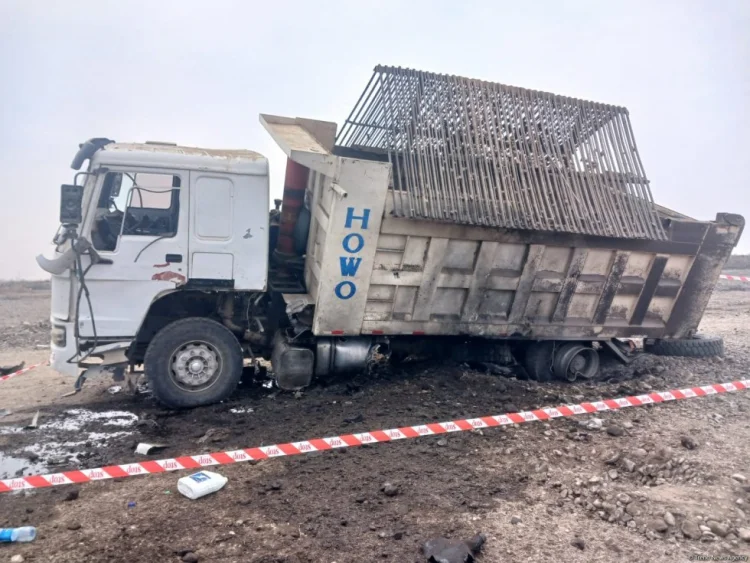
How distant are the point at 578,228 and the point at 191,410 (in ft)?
14.7

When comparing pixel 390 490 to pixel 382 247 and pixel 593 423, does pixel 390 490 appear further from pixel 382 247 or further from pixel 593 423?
pixel 382 247

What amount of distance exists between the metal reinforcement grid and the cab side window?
88.2 inches

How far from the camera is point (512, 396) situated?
5926mm

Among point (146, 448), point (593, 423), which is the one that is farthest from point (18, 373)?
point (593, 423)

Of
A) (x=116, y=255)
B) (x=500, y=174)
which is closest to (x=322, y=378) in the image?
(x=116, y=255)

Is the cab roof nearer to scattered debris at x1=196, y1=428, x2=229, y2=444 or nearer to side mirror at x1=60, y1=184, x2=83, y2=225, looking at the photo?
side mirror at x1=60, y1=184, x2=83, y2=225

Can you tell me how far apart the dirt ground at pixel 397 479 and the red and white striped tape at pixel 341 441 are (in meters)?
0.08

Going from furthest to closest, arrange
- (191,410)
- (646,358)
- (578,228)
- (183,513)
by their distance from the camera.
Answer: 1. (646,358)
2. (578,228)
3. (191,410)
4. (183,513)

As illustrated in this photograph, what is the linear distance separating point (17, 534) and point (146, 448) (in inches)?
51.7

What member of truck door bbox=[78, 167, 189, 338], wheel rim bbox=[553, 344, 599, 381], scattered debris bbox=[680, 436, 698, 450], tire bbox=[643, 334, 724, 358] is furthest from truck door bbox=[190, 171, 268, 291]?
tire bbox=[643, 334, 724, 358]

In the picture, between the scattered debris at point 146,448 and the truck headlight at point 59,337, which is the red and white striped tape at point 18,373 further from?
the scattered debris at point 146,448

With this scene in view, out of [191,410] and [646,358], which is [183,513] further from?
[646,358]

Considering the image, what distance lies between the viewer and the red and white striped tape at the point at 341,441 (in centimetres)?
398

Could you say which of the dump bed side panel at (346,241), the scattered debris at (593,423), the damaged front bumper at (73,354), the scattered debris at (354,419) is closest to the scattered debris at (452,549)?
the scattered debris at (354,419)
